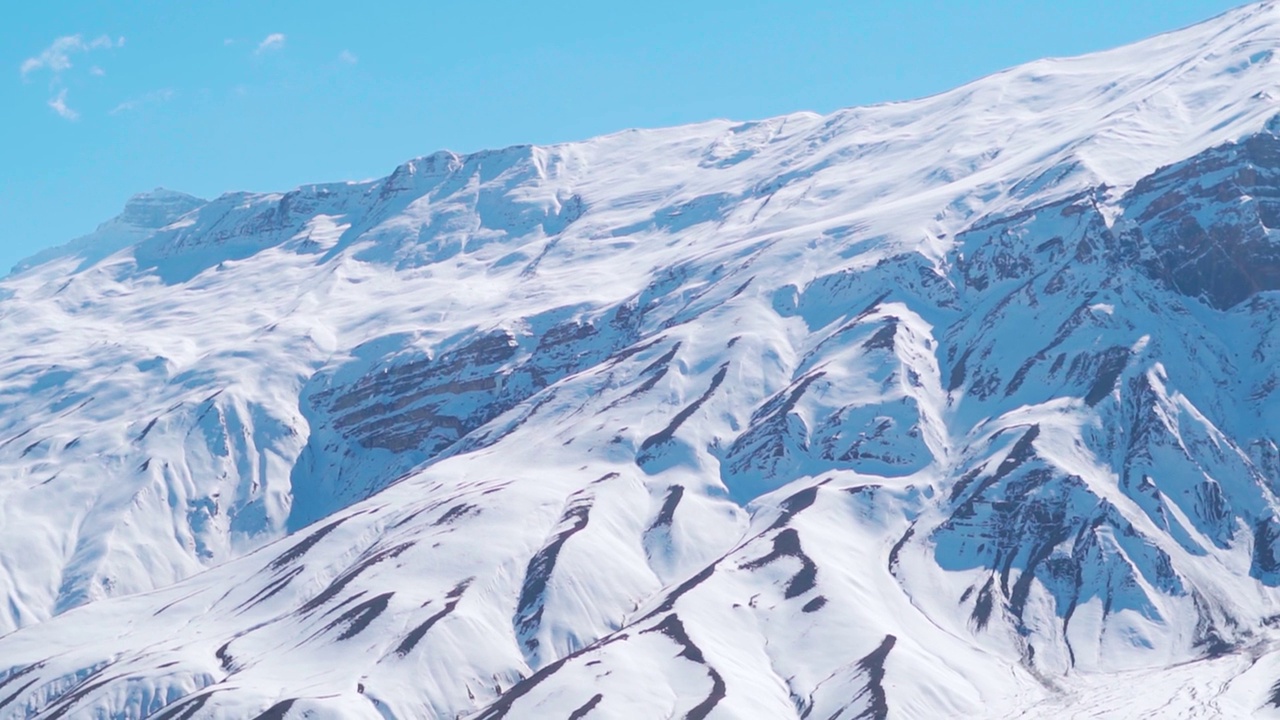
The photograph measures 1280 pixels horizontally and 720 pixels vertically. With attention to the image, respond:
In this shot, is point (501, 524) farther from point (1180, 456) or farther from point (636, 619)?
point (1180, 456)

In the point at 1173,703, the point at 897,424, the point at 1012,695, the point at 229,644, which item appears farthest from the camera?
the point at 897,424

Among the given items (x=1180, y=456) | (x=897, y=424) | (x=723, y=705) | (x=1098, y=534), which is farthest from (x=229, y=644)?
(x=1180, y=456)

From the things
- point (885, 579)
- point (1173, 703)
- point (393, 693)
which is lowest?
point (1173, 703)

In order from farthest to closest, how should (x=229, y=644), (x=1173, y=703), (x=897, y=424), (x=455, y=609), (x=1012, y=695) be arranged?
(x=897, y=424)
(x=229, y=644)
(x=455, y=609)
(x=1012, y=695)
(x=1173, y=703)

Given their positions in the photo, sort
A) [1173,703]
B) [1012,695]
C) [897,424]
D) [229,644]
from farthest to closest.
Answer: [897,424] → [229,644] → [1012,695] → [1173,703]

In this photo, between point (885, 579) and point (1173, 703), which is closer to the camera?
point (1173, 703)

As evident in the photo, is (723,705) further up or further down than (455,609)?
further down

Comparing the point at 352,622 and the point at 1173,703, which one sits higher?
the point at 352,622

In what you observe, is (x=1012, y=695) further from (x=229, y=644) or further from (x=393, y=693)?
(x=229, y=644)

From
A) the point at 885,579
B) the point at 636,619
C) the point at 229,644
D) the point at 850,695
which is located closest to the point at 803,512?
the point at 885,579
